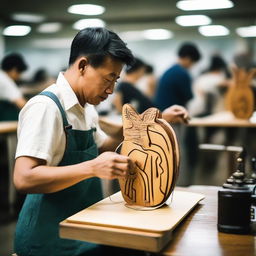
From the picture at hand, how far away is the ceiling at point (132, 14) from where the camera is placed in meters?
8.69

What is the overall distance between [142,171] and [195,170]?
14.5ft

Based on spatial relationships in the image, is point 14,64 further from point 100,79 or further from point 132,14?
point 132,14

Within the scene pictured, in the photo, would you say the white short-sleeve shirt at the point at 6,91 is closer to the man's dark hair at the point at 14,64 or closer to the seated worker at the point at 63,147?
the man's dark hair at the point at 14,64

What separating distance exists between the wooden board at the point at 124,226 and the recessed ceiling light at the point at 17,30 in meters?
9.02

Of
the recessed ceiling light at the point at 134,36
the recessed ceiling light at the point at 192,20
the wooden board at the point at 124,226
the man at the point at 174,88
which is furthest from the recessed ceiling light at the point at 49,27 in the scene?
the wooden board at the point at 124,226

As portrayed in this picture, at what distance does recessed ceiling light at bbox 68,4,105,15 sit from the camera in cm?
877

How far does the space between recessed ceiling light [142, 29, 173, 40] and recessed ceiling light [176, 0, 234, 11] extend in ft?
2.97

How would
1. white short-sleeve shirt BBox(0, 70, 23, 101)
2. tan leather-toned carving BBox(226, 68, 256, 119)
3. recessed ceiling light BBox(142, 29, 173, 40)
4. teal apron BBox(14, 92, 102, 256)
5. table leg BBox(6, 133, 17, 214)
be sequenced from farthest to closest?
recessed ceiling light BBox(142, 29, 173, 40)
white short-sleeve shirt BBox(0, 70, 23, 101)
table leg BBox(6, 133, 17, 214)
tan leather-toned carving BBox(226, 68, 256, 119)
teal apron BBox(14, 92, 102, 256)

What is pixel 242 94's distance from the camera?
4219 mm

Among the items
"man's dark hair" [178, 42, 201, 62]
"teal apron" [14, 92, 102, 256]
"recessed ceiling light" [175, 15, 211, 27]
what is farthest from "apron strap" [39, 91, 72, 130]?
"recessed ceiling light" [175, 15, 211, 27]

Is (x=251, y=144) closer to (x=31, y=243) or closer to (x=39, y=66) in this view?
(x=31, y=243)

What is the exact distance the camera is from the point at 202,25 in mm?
9070

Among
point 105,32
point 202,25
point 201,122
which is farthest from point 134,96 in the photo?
point 202,25

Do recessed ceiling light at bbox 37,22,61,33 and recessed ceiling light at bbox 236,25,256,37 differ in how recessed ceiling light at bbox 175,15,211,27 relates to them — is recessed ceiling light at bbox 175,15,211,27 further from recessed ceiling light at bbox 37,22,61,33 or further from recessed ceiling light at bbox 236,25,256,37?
recessed ceiling light at bbox 37,22,61,33
